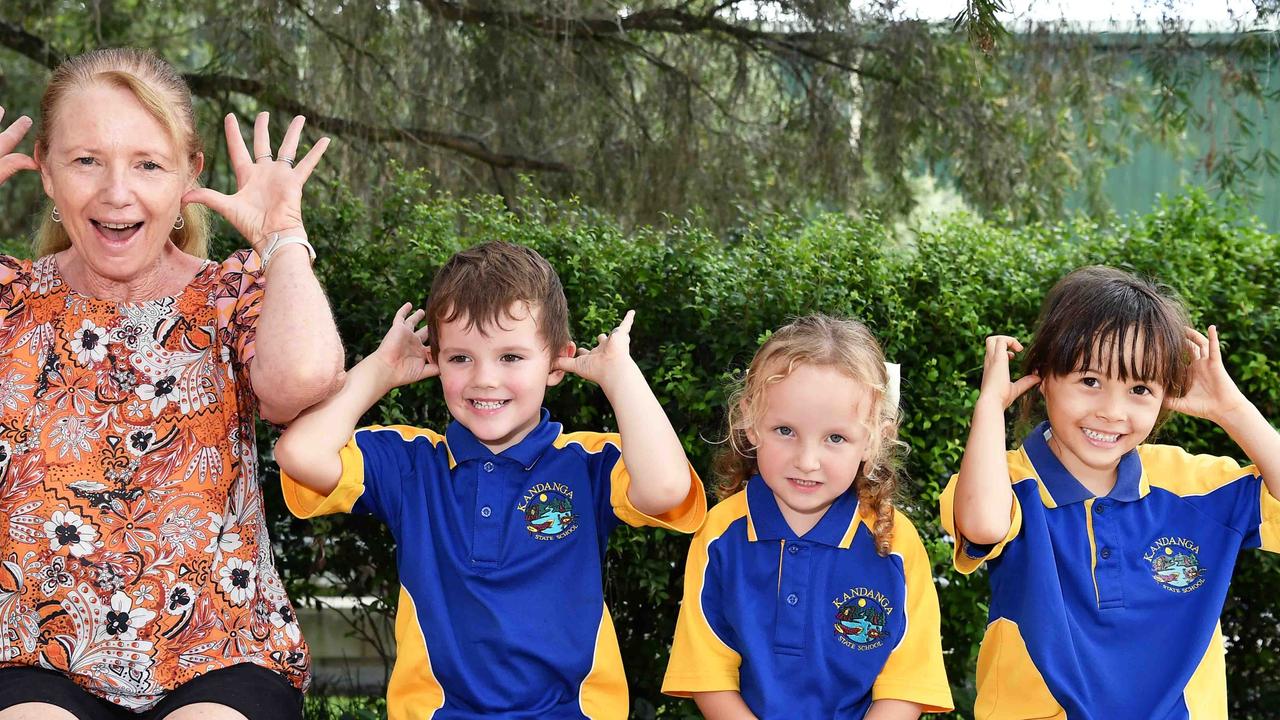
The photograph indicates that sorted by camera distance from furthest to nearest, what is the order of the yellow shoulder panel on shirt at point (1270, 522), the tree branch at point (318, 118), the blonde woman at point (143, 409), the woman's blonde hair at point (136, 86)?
the tree branch at point (318, 118)
the yellow shoulder panel on shirt at point (1270, 522)
the woman's blonde hair at point (136, 86)
the blonde woman at point (143, 409)

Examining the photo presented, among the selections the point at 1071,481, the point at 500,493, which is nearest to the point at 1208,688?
the point at 1071,481

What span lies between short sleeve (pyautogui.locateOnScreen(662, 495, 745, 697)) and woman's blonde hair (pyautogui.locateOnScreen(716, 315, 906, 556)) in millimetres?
227

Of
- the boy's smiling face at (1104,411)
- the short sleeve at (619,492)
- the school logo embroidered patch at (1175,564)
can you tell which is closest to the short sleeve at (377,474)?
the short sleeve at (619,492)

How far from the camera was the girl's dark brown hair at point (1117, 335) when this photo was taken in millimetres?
2619

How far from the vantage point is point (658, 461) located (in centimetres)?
256

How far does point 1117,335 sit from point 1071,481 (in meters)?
0.33

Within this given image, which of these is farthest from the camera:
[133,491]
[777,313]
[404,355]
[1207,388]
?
[777,313]

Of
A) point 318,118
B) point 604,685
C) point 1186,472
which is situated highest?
point 318,118

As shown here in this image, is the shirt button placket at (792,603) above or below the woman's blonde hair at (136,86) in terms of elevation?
below

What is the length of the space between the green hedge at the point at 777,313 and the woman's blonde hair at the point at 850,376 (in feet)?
1.48

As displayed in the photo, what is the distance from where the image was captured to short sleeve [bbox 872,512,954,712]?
254cm

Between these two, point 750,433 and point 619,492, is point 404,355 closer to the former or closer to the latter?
point 619,492

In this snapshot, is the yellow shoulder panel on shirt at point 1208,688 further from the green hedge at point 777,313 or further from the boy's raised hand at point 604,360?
the boy's raised hand at point 604,360

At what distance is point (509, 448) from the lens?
2703mm
